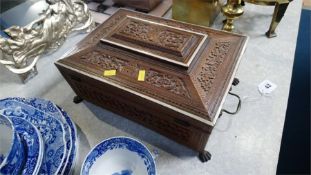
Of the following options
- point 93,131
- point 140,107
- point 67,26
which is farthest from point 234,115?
point 67,26

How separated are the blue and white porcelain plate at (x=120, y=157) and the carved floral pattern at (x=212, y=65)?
21cm

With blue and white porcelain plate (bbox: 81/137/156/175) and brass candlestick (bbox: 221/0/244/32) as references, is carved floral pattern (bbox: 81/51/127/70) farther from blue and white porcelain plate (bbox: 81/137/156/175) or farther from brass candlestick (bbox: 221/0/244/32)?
brass candlestick (bbox: 221/0/244/32)

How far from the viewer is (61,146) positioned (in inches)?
19.7

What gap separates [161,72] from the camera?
565 mm

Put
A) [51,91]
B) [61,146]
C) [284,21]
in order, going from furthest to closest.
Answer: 1. [284,21]
2. [51,91]
3. [61,146]

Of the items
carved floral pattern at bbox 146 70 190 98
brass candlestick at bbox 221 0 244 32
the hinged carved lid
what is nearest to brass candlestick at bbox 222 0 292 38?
brass candlestick at bbox 221 0 244 32

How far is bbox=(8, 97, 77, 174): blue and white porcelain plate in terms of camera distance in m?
0.48

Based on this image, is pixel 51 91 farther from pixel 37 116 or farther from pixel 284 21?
pixel 284 21

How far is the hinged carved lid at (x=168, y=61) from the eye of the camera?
0.51 m

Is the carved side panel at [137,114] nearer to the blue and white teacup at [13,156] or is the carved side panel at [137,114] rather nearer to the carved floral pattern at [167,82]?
the carved floral pattern at [167,82]

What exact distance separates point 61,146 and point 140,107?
199 millimetres

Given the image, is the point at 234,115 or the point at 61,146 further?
the point at 234,115

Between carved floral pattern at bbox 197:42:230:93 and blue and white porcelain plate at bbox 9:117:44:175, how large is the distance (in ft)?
1.22

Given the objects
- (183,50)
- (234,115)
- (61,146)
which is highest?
(183,50)
